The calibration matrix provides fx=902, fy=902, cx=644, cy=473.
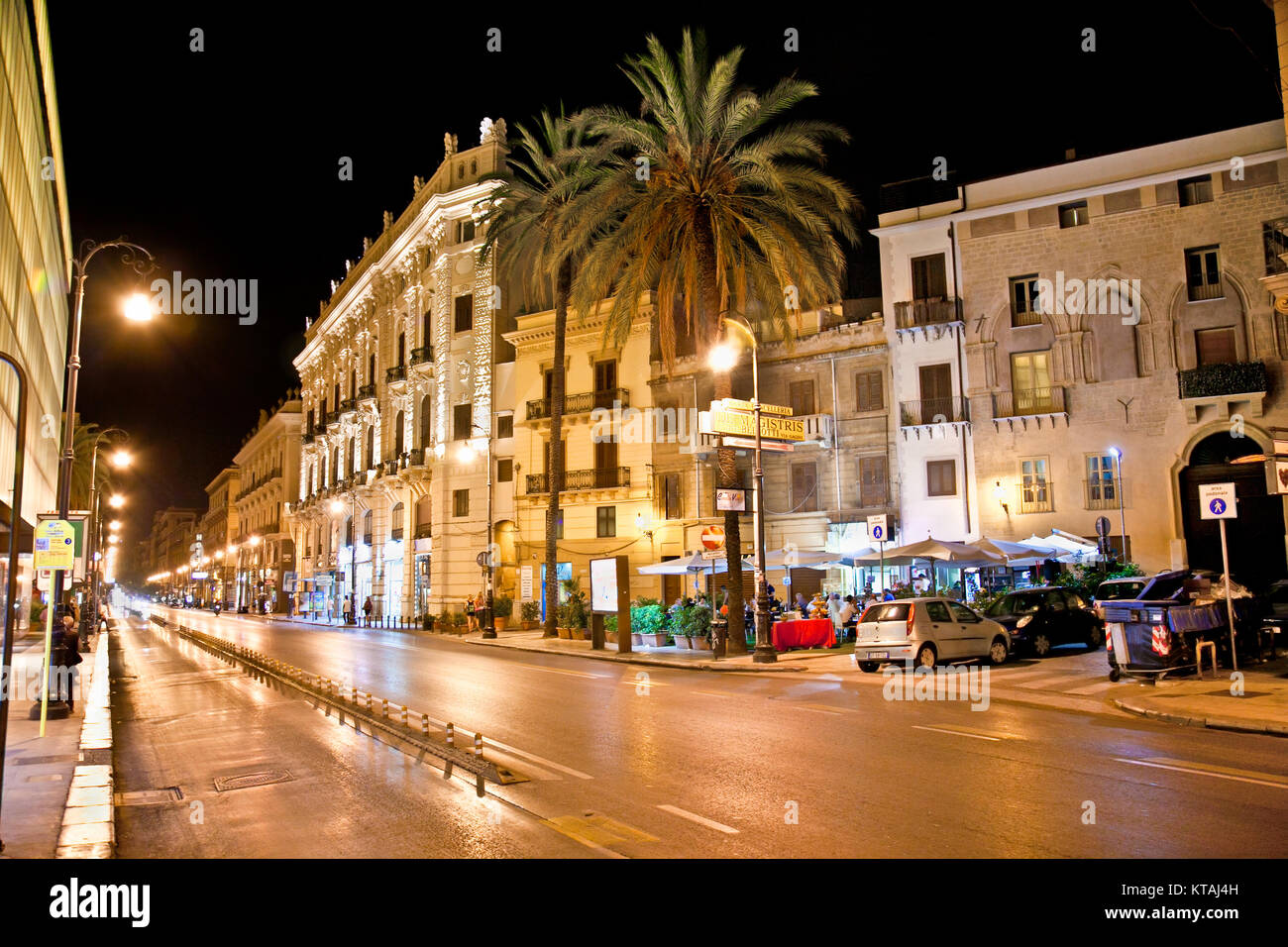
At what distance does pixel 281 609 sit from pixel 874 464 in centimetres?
6962

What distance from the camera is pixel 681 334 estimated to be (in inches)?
1658

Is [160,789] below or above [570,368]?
below

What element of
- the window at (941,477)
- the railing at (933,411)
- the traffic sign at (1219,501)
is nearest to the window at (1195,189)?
the railing at (933,411)

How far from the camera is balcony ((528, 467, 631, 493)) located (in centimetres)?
4106

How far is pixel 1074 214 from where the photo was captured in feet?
105

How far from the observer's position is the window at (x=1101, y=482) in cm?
3008

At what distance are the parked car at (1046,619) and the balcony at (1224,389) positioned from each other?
10.9 metres

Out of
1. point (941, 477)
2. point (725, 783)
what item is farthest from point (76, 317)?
point (941, 477)

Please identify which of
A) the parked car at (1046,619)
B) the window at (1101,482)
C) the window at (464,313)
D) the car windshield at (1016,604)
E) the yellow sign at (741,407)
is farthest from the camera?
the window at (464,313)

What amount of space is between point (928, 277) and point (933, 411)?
17.4 ft

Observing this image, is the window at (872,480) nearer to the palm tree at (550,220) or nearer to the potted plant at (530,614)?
the palm tree at (550,220)

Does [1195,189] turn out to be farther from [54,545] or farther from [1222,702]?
[54,545]
